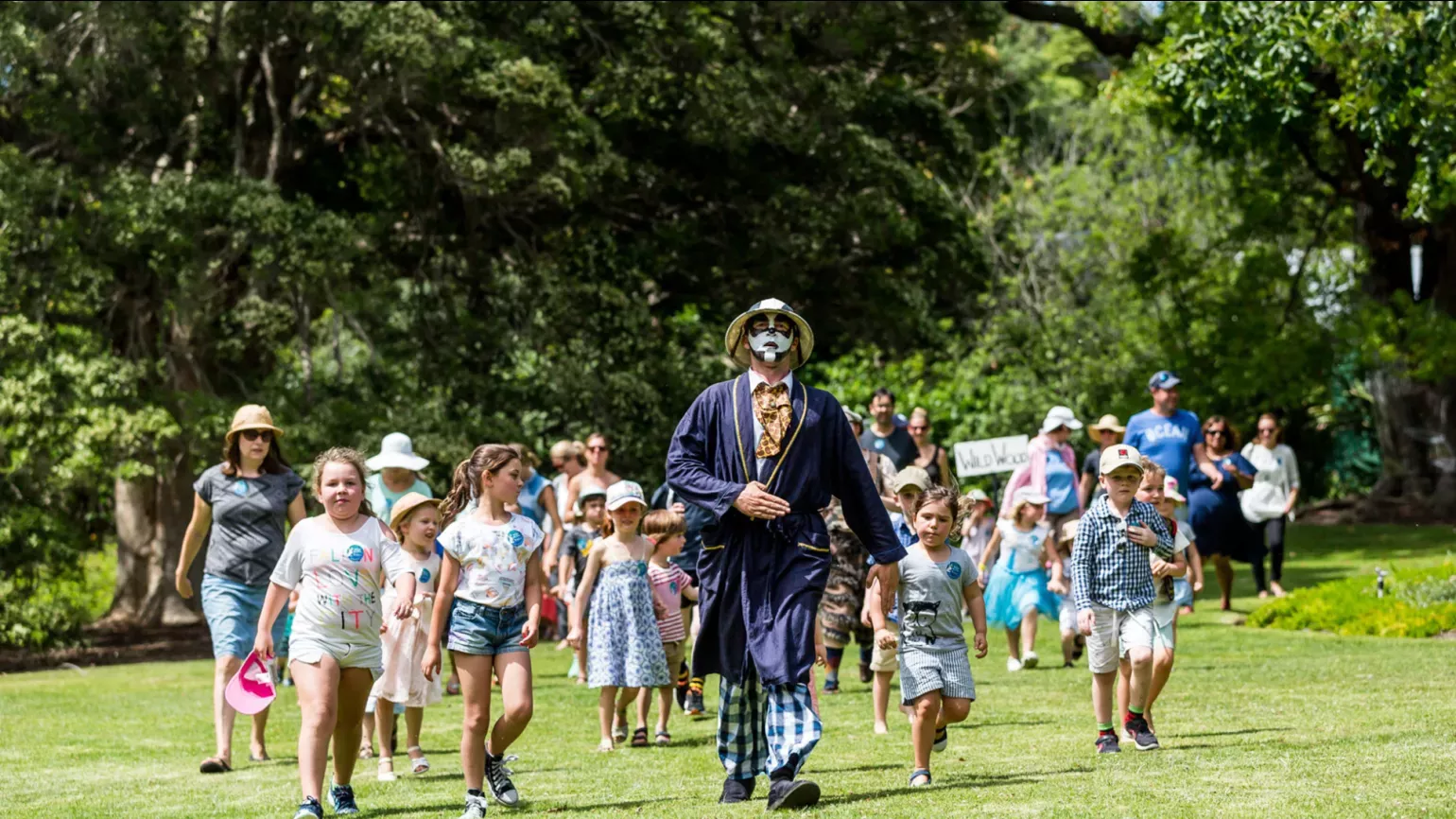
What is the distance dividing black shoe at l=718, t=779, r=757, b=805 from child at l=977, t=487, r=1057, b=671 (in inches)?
265

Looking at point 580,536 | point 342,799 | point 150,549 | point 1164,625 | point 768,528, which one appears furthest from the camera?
point 150,549

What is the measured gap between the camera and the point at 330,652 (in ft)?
27.2

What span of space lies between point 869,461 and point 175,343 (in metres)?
11.2

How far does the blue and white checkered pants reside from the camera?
310 inches

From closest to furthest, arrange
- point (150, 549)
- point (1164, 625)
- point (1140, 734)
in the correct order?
point (1140, 734) → point (1164, 625) → point (150, 549)

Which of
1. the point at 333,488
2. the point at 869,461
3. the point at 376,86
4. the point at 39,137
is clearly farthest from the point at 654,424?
the point at 333,488

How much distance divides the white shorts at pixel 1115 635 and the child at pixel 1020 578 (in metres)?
4.91

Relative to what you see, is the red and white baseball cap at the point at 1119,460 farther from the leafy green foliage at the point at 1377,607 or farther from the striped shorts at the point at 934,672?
the leafy green foliage at the point at 1377,607

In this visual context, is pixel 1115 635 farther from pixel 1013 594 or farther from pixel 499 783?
pixel 1013 594

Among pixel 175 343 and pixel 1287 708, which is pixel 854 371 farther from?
pixel 1287 708

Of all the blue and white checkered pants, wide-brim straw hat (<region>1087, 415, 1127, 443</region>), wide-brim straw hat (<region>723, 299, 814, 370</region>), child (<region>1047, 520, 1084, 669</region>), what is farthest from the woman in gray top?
wide-brim straw hat (<region>1087, 415, 1127, 443</region>)

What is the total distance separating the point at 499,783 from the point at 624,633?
2.73 metres

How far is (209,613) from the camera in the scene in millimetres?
11180

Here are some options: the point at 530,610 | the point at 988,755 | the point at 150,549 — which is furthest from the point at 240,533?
the point at 150,549
